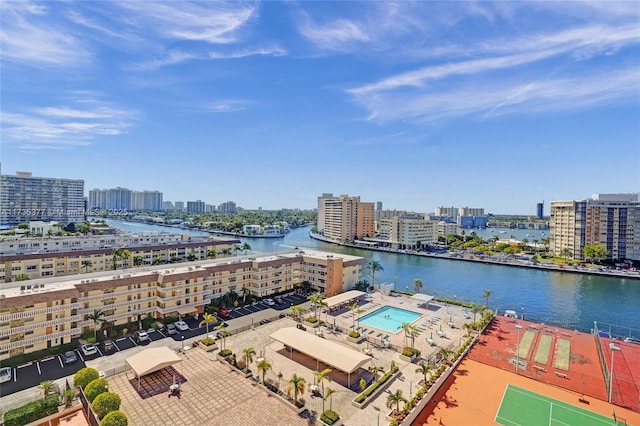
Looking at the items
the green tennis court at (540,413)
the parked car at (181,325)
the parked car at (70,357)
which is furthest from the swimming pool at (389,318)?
the parked car at (70,357)

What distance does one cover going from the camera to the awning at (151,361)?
20469mm

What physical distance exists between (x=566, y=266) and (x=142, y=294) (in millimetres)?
81693

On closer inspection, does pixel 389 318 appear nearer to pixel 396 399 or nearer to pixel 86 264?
pixel 396 399

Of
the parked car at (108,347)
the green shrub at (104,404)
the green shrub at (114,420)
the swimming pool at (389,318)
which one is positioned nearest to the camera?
the green shrub at (114,420)

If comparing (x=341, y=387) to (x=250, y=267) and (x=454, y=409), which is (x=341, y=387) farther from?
(x=250, y=267)

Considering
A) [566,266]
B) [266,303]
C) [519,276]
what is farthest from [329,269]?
[566,266]

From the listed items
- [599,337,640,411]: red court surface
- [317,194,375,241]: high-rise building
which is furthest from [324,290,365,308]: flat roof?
[317,194,375,241]: high-rise building

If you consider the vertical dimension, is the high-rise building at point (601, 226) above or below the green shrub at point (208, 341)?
above

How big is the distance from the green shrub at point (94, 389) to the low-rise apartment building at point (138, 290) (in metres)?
11.4

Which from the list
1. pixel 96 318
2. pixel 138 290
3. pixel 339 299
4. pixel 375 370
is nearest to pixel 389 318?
pixel 339 299

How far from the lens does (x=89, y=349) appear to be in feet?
81.5

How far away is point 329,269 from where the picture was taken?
4262cm

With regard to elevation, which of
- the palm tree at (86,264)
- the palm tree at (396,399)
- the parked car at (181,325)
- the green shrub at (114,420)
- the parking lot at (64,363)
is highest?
the palm tree at (86,264)

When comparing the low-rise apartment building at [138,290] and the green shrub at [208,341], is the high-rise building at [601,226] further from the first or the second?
the green shrub at [208,341]
